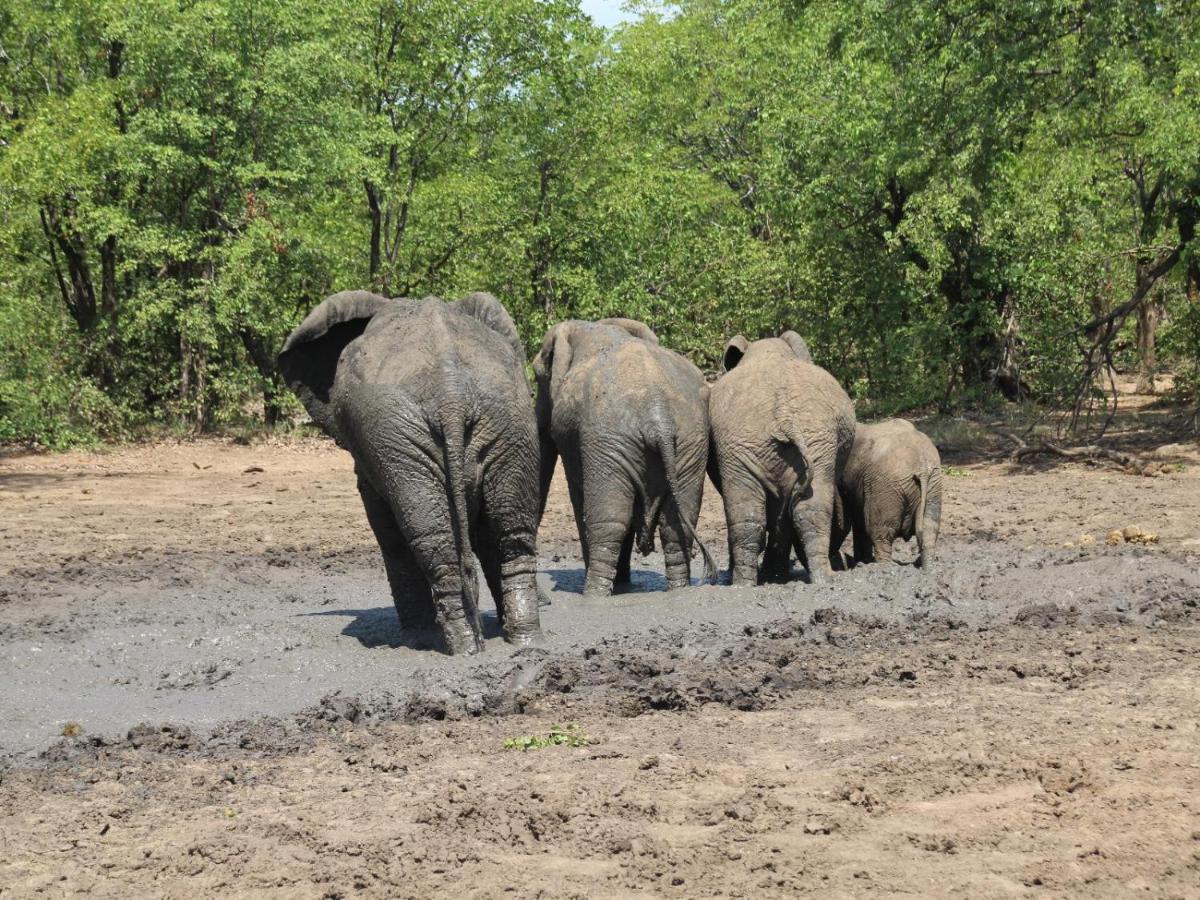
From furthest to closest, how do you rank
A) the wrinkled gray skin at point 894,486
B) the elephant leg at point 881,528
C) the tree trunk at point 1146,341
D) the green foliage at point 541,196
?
the tree trunk at point 1146,341 < the green foliage at point 541,196 < the elephant leg at point 881,528 < the wrinkled gray skin at point 894,486

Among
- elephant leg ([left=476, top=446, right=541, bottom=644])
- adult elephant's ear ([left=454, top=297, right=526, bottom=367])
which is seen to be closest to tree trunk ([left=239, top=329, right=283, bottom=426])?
adult elephant's ear ([left=454, top=297, right=526, bottom=367])

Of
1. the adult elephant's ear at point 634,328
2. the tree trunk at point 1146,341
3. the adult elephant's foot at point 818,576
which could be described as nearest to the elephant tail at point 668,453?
the adult elephant's foot at point 818,576

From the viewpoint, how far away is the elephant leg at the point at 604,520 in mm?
10219

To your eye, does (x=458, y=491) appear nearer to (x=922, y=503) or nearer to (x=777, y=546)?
(x=777, y=546)

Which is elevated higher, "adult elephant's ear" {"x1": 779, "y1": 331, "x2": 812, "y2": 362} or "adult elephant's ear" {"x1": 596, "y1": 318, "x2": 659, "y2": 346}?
"adult elephant's ear" {"x1": 596, "y1": 318, "x2": 659, "y2": 346}

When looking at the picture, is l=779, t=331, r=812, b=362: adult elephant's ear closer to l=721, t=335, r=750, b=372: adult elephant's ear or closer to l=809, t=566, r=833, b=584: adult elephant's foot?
l=721, t=335, r=750, b=372: adult elephant's ear

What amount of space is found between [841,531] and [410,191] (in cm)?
1371

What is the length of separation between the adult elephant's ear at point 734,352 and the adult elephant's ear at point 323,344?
3568mm

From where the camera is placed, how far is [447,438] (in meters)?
8.00

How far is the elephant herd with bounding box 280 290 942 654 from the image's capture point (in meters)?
8.14

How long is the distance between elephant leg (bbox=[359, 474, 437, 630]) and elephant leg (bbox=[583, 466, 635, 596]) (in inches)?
58.6

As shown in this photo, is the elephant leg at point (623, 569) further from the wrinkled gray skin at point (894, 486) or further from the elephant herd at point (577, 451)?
the wrinkled gray skin at point (894, 486)

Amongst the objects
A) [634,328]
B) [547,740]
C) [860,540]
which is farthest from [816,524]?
[547,740]

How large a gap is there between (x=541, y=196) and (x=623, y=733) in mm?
16863
